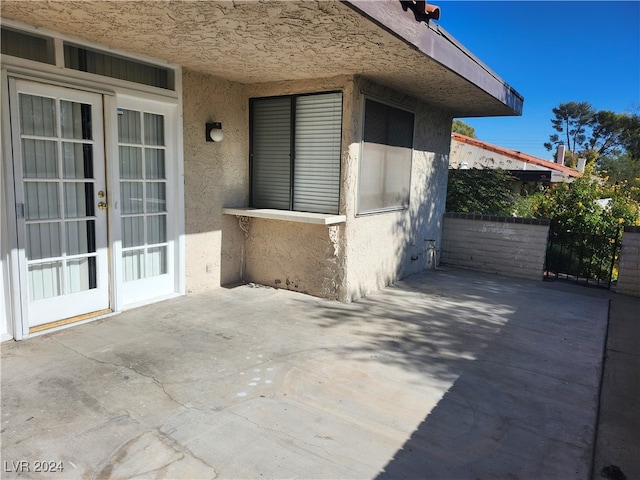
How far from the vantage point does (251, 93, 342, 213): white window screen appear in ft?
17.9

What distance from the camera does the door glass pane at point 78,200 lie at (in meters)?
4.25

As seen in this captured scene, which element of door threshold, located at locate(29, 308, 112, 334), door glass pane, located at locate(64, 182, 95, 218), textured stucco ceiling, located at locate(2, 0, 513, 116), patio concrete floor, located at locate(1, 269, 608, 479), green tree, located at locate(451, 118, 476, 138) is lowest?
patio concrete floor, located at locate(1, 269, 608, 479)

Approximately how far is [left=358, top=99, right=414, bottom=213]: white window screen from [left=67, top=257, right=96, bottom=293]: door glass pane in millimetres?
3199

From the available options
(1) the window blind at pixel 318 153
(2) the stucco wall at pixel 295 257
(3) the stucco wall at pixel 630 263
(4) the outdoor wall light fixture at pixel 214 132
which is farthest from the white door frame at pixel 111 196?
(3) the stucco wall at pixel 630 263

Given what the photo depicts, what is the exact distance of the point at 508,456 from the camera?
252cm

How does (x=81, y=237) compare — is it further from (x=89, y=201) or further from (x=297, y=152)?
(x=297, y=152)

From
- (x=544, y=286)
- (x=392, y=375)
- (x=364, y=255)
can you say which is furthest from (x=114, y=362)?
(x=544, y=286)

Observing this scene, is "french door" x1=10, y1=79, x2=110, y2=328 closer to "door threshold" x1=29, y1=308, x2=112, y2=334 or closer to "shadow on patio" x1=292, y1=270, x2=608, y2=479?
"door threshold" x1=29, y1=308, x2=112, y2=334

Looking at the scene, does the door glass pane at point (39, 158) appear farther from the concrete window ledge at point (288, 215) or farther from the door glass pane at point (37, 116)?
the concrete window ledge at point (288, 215)

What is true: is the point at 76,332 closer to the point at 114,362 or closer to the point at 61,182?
the point at 114,362

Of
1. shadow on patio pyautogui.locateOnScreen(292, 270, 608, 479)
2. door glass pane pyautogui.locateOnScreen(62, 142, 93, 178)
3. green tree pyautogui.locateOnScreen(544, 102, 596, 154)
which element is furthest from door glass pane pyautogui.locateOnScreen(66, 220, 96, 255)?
green tree pyautogui.locateOnScreen(544, 102, 596, 154)

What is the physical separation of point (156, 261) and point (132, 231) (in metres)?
0.51

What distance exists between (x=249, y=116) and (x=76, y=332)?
3529mm

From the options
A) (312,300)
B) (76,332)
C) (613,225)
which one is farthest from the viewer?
(613,225)
